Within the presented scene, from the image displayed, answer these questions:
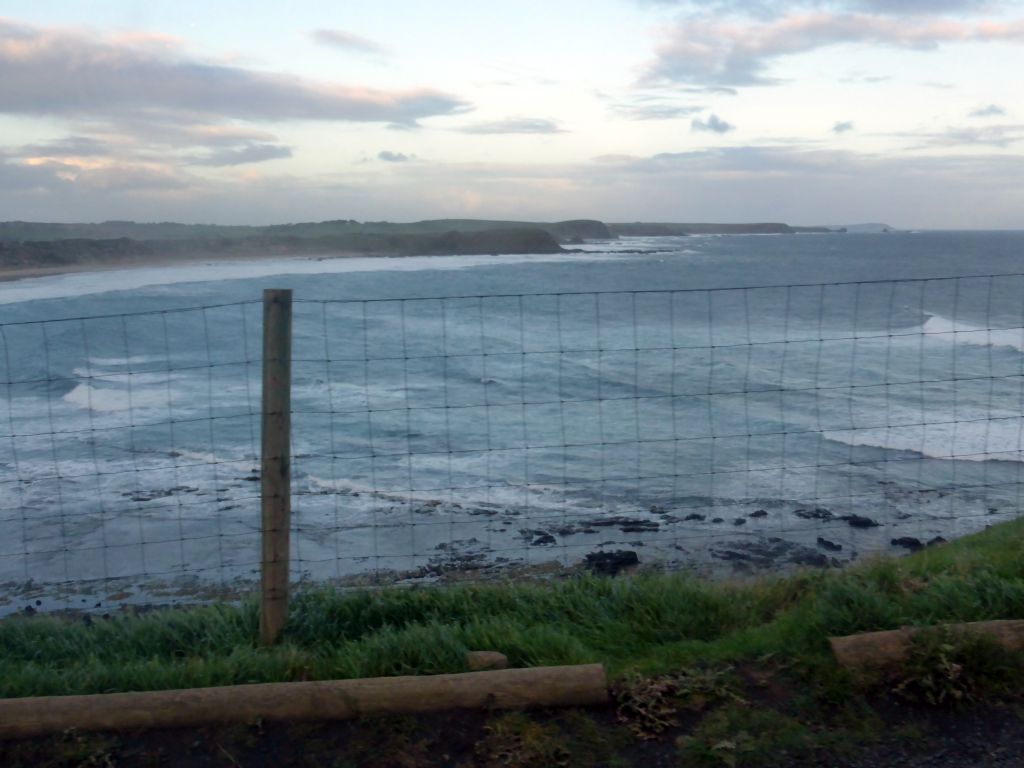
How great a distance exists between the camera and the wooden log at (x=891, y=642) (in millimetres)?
3957

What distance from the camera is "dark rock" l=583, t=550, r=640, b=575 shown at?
27.4 feet

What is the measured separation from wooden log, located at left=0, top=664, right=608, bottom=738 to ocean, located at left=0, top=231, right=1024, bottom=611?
6.57ft

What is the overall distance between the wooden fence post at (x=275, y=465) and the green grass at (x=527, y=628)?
125mm

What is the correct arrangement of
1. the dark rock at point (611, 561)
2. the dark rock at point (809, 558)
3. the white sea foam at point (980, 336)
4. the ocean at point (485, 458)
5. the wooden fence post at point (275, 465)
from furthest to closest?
the white sea foam at point (980, 336), the ocean at point (485, 458), the dark rock at point (809, 558), the dark rock at point (611, 561), the wooden fence post at point (275, 465)

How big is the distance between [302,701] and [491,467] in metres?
9.45

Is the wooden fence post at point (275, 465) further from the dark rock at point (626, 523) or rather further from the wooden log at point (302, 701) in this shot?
the dark rock at point (626, 523)

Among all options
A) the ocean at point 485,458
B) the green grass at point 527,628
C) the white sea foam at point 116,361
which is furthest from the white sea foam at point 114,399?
the green grass at point 527,628

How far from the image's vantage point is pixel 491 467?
13.2 meters

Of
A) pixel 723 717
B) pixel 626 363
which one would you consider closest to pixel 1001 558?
pixel 723 717

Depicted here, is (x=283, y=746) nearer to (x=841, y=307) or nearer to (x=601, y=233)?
(x=841, y=307)

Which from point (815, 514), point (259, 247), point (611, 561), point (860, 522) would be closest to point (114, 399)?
point (611, 561)

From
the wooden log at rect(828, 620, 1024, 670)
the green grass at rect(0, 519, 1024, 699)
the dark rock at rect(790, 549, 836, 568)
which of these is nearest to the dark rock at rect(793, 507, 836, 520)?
the dark rock at rect(790, 549, 836, 568)

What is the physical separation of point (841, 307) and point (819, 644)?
4172cm

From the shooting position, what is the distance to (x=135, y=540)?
1005 centimetres
